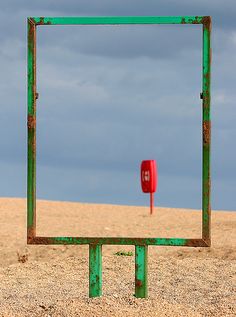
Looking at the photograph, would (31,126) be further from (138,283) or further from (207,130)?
(138,283)

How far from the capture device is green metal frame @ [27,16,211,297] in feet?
23.3

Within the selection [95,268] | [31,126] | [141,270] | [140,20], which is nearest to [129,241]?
[141,270]

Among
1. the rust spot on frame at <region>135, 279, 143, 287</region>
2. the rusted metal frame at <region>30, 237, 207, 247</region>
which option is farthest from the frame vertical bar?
the rust spot on frame at <region>135, 279, 143, 287</region>

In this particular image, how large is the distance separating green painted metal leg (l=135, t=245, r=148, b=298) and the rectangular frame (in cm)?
9

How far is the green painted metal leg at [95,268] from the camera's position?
24.2 ft

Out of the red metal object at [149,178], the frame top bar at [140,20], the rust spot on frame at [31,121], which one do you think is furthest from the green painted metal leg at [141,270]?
the red metal object at [149,178]

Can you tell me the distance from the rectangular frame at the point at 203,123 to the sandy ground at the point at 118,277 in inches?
25.6

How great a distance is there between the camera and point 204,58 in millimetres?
7094

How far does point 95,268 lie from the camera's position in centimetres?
743

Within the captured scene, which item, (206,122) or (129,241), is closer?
(206,122)

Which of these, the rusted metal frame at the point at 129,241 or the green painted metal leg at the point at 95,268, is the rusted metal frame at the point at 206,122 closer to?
the rusted metal frame at the point at 129,241

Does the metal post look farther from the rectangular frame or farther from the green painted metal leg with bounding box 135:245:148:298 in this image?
the green painted metal leg with bounding box 135:245:148:298

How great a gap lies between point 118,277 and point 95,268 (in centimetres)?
270

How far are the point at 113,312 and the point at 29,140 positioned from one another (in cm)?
187
